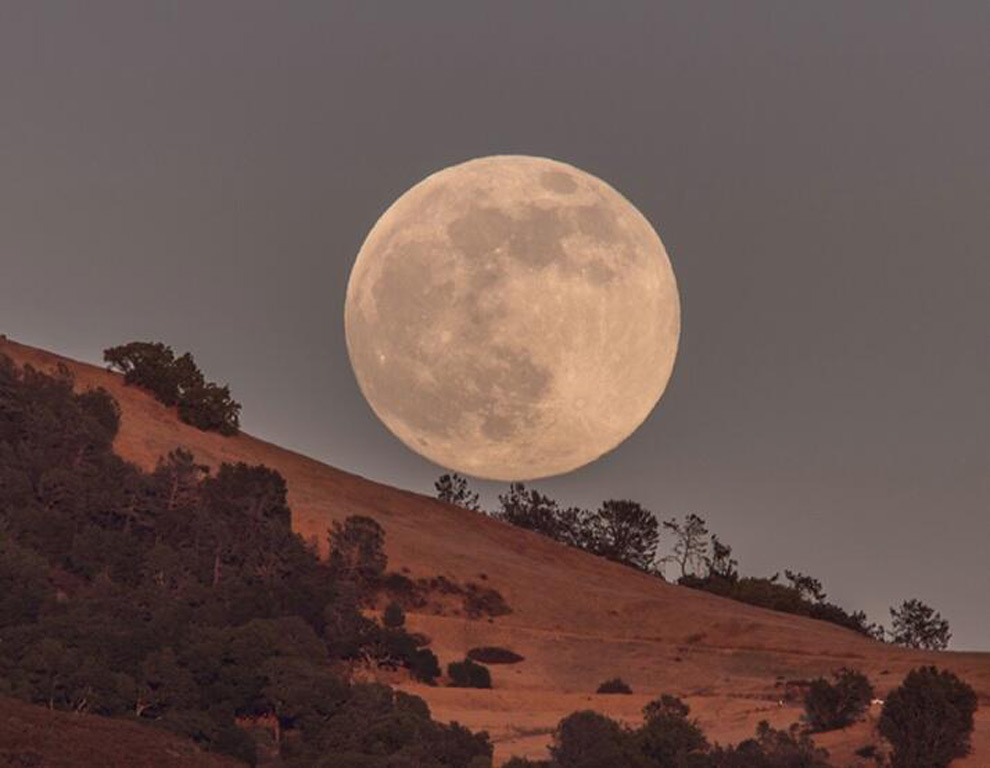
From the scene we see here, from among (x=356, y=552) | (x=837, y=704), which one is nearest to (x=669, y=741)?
(x=837, y=704)

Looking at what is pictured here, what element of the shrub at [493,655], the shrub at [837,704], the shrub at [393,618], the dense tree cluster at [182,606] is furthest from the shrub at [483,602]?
the shrub at [837,704]

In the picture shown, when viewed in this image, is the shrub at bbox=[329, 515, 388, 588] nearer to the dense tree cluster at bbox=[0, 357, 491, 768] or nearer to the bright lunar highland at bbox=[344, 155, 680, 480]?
the dense tree cluster at bbox=[0, 357, 491, 768]

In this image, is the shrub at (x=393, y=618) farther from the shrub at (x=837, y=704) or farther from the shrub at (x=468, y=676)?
the shrub at (x=837, y=704)

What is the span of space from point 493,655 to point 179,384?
4754cm

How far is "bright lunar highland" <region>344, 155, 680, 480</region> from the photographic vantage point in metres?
65.8

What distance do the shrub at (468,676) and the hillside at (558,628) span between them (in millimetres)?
1062

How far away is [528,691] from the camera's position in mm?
78750

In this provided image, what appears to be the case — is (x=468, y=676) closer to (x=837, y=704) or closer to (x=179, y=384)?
(x=837, y=704)

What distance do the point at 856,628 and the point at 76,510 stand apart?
215 ft

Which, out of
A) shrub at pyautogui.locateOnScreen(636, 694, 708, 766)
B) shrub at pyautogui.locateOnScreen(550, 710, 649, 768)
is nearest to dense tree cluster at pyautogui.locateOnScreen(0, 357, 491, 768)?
shrub at pyautogui.locateOnScreen(550, 710, 649, 768)

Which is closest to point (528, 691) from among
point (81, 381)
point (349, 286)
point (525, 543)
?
point (349, 286)

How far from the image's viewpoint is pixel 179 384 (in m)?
126

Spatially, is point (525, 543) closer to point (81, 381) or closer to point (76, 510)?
point (81, 381)

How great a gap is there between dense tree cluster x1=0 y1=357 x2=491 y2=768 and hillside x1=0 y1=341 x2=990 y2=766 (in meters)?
5.40
